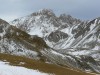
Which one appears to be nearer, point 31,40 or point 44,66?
point 44,66

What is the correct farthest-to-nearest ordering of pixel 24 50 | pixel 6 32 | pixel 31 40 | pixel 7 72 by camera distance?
pixel 31 40, pixel 6 32, pixel 24 50, pixel 7 72

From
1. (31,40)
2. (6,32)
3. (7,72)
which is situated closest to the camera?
(7,72)

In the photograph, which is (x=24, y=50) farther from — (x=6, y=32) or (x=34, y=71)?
(x=34, y=71)

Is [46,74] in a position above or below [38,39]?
below

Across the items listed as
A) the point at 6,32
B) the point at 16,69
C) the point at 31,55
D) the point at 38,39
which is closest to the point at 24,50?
the point at 31,55

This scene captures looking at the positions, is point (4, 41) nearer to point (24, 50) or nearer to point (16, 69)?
point (24, 50)

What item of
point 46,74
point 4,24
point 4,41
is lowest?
point 46,74

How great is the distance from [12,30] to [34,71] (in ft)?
375

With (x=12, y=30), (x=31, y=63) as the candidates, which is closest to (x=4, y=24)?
(x=12, y=30)

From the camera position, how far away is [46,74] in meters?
44.1

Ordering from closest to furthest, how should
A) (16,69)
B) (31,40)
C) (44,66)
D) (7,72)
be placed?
1. (7,72)
2. (16,69)
3. (44,66)
4. (31,40)

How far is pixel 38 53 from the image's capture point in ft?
454

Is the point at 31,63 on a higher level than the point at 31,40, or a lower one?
lower

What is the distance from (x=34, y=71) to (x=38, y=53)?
94.4 metres
